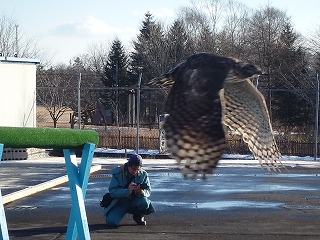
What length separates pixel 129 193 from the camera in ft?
36.3

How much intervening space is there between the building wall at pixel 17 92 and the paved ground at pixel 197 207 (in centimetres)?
248

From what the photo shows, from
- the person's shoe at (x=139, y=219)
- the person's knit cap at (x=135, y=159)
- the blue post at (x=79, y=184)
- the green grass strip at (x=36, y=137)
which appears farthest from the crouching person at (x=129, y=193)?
the green grass strip at (x=36, y=137)

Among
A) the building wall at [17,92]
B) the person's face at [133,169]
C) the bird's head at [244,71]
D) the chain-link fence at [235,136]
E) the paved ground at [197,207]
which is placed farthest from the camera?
the chain-link fence at [235,136]

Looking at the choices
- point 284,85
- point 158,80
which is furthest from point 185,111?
point 284,85

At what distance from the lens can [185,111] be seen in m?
4.41

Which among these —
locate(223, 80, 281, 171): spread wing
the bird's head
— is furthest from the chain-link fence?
the bird's head

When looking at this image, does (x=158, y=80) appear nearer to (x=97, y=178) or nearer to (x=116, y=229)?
(x=116, y=229)

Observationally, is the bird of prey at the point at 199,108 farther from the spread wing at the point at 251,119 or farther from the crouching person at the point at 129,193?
the crouching person at the point at 129,193

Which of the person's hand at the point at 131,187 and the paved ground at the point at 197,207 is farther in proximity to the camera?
the person's hand at the point at 131,187

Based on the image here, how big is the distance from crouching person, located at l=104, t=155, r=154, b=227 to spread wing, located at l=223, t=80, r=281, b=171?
5.26 meters

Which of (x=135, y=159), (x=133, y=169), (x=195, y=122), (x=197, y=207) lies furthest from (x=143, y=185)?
(x=195, y=122)

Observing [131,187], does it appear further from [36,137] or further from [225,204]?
[36,137]

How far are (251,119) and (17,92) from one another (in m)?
17.0

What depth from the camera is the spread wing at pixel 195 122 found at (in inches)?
165
